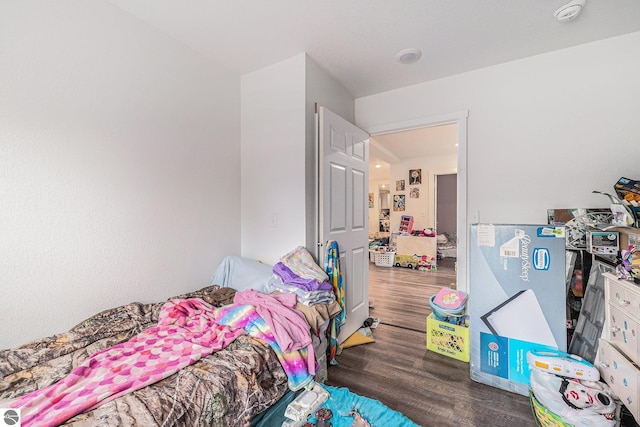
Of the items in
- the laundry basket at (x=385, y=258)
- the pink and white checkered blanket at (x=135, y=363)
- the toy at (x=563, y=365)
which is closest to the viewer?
the pink and white checkered blanket at (x=135, y=363)

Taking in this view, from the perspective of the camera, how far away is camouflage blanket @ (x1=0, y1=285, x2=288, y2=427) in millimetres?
1006

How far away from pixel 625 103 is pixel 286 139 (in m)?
2.64

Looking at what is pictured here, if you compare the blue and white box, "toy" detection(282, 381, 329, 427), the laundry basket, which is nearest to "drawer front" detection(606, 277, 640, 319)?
the blue and white box

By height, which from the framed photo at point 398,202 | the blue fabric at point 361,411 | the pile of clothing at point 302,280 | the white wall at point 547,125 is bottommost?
the blue fabric at point 361,411

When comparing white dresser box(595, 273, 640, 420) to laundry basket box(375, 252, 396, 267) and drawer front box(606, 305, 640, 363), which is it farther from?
laundry basket box(375, 252, 396, 267)

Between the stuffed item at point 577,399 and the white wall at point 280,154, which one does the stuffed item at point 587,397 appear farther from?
the white wall at point 280,154

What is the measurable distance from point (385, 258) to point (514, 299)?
4.05 m

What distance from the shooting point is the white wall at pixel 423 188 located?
614cm

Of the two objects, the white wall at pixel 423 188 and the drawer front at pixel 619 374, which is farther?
the white wall at pixel 423 188

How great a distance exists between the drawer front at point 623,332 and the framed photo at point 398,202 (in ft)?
17.1

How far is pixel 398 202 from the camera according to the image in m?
6.68

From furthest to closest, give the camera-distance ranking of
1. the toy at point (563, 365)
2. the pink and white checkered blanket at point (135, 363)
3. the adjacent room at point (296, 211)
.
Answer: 1. the toy at point (563, 365)
2. the adjacent room at point (296, 211)
3. the pink and white checkered blanket at point (135, 363)

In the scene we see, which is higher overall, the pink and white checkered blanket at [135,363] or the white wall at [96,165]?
the white wall at [96,165]

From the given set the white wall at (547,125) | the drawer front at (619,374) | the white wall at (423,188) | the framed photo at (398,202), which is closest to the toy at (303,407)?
the drawer front at (619,374)
